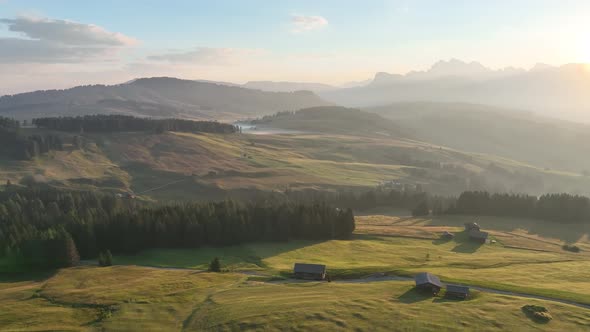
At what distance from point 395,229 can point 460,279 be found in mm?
59133

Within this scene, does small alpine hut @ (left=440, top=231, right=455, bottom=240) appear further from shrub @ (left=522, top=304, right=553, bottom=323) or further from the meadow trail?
shrub @ (left=522, top=304, right=553, bottom=323)

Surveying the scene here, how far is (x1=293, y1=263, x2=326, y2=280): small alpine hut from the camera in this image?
75.4 metres

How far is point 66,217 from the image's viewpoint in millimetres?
119500

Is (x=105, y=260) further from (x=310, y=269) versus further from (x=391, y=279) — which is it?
(x=391, y=279)

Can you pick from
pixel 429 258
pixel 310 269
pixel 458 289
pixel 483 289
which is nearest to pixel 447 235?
Answer: pixel 429 258

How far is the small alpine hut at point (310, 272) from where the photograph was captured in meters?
75.4

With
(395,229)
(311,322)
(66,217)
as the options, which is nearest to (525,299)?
(311,322)

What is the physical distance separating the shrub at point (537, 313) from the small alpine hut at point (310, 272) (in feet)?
105

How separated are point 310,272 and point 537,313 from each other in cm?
3559

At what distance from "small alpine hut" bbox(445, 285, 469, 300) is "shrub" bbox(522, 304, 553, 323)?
7.77 metres

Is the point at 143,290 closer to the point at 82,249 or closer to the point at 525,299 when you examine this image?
the point at 82,249

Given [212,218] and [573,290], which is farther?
[212,218]

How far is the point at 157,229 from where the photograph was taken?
4144 inches

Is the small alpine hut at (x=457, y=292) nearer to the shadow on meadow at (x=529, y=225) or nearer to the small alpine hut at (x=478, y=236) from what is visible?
the small alpine hut at (x=478, y=236)
